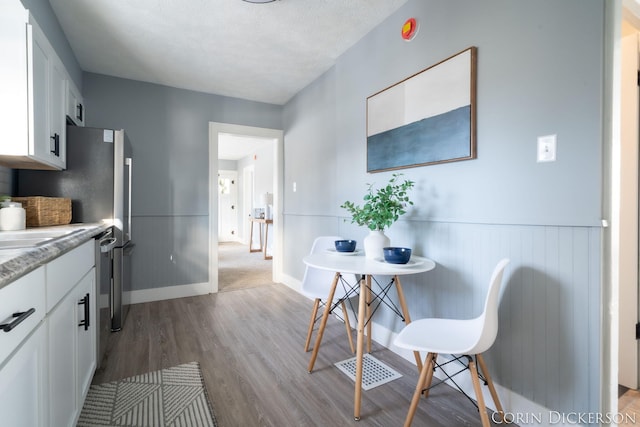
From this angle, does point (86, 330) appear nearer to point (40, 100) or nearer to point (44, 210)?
point (44, 210)

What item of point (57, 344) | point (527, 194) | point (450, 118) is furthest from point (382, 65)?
point (57, 344)

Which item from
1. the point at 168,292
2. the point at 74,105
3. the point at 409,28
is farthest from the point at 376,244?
the point at 74,105

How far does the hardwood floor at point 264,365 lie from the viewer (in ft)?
5.16

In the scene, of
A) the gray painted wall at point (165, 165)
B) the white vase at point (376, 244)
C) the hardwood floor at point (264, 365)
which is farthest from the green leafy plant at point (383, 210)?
the gray painted wall at point (165, 165)

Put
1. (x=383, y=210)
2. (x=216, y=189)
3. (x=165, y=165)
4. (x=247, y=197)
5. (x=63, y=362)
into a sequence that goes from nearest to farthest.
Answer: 1. (x=63, y=362)
2. (x=383, y=210)
3. (x=165, y=165)
4. (x=216, y=189)
5. (x=247, y=197)

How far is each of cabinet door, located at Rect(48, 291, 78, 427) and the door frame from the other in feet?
7.80

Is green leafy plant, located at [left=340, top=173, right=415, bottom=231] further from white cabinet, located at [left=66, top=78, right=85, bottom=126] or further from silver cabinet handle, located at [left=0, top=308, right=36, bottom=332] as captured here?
white cabinet, located at [left=66, top=78, right=85, bottom=126]

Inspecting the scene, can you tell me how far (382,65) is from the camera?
2373 millimetres

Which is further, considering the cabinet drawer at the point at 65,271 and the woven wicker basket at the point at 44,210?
the woven wicker basket at the point at 44,210

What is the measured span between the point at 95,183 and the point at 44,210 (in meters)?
0.43

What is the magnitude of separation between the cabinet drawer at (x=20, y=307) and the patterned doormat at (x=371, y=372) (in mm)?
1565

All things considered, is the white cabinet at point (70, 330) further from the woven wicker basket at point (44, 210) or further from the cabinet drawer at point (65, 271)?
the woven wicker basket at point (44, 210)

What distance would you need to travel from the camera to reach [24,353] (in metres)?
0.84

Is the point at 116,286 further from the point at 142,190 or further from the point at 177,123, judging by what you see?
the point at 177,123
